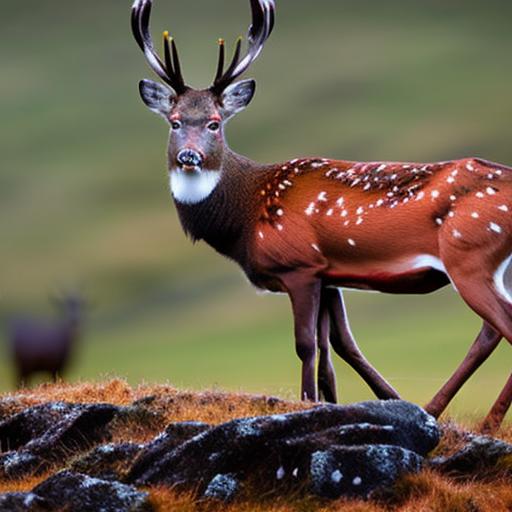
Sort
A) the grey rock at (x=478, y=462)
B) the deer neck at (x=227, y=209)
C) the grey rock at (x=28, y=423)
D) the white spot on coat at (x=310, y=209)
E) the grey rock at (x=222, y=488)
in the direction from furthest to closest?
the deer neck at (x=227, y=209) → the white spot on coat at (x=310, y=209) → the grey rock at (x=28, y=423) → the grey rock at (x=478, y=462) → the grey rock at (x=222, y=488)

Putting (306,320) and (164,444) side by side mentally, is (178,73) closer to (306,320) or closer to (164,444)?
(306,320)

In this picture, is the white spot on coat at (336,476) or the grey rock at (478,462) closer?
the white spot on coat at (336,476)

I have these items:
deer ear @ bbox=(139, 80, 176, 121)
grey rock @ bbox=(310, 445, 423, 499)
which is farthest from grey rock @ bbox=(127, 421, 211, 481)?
deer ear @ bbox=(139, 80, 176, 121)

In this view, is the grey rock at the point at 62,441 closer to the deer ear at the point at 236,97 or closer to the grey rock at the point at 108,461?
the grey rock at the point at 108,461

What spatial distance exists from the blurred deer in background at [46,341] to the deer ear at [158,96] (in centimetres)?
848

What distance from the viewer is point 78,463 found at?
10062mm

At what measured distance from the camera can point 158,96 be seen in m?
13.0

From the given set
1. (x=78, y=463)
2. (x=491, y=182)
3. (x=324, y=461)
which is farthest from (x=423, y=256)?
(x=78, y=463)

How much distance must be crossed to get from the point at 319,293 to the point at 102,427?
2.77 m

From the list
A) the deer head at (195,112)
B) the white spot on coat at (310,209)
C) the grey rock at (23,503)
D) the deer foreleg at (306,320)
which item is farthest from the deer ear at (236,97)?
the grey rock at (23,503)

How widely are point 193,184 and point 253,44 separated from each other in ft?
6.22

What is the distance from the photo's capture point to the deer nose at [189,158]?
1243 cm

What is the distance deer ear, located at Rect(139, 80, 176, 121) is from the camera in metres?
13.0

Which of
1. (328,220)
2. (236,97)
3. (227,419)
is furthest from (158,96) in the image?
(227,419)
